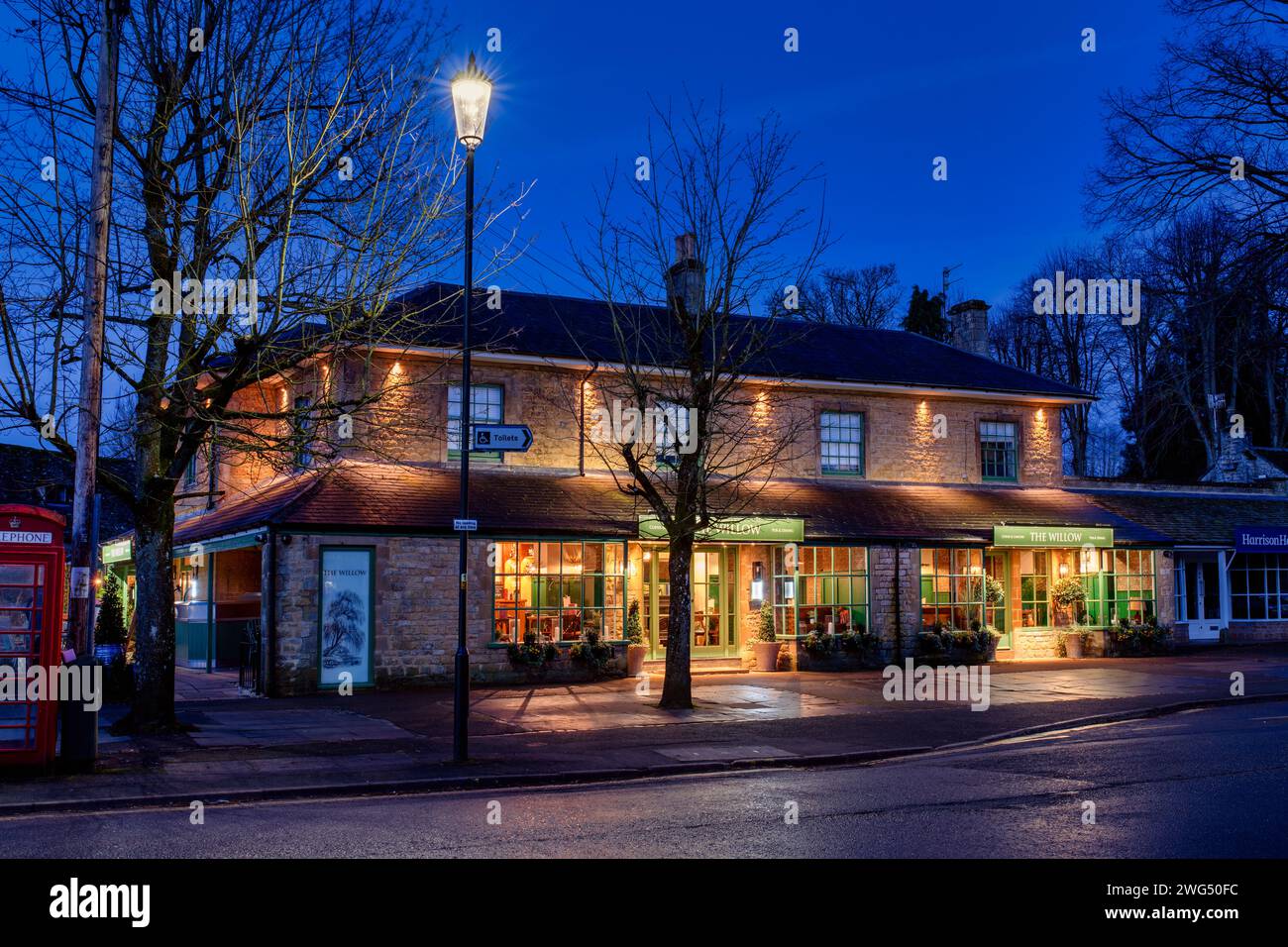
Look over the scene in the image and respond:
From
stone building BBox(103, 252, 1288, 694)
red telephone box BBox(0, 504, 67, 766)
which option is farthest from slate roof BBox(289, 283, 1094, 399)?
red telephone box BBox(0, 504, 67, 766)

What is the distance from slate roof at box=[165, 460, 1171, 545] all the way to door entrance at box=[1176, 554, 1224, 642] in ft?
9.92

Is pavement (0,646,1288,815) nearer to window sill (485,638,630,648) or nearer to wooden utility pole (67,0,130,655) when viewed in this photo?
window sill (485,638,630,648)

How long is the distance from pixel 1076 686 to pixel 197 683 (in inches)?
690

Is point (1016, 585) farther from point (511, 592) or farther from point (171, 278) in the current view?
point (171, 278)

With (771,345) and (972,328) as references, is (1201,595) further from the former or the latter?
(771,345)

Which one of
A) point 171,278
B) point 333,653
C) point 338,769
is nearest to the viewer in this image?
point 338,769

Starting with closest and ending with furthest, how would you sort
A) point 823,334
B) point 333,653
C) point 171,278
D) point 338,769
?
point 338,769
point 171,278
point 333,653
point 823,334

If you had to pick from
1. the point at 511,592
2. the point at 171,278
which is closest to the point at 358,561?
the point at 511,592

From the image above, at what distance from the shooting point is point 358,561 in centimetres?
2073

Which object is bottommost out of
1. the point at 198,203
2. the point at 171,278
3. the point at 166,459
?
the point at 166,459

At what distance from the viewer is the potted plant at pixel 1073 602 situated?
27.8 meters

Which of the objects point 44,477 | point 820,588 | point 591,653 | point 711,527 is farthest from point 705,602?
point 44,477

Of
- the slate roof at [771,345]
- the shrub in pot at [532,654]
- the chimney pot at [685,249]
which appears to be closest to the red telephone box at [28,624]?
the slate roof at [771,345]

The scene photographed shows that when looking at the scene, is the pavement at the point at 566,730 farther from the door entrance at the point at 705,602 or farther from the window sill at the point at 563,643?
the door entrance at the point at 705,602
